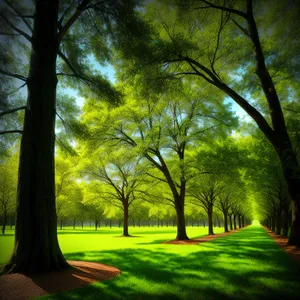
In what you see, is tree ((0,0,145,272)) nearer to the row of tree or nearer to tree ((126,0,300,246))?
the row of tree

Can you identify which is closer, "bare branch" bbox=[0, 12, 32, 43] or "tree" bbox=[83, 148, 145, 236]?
"bare branch" bbox=[0, 12, 32, 43]

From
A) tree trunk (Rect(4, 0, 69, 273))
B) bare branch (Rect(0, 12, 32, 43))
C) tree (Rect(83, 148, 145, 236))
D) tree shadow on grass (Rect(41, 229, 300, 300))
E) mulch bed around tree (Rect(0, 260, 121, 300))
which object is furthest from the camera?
tree (Rect(83, 148, 145, 236))

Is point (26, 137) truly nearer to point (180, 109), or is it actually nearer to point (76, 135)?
point (76, 135)

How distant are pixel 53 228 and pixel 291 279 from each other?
6663 mm

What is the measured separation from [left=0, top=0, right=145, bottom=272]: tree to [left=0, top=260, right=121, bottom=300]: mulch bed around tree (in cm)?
46

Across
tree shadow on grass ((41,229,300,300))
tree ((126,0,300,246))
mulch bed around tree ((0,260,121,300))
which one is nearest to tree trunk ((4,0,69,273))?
mulch bed around tree ((0,260,121,300))

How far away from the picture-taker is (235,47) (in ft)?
33.8

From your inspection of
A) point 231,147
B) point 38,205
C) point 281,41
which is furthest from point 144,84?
point 231,147

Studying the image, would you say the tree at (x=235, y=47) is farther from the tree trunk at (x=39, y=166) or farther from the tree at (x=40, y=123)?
the tree trunk at (x=39, y=166)

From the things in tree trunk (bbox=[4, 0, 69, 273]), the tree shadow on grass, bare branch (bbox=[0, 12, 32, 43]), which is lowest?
the tree shadow on grass

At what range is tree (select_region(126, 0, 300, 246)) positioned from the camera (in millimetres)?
8188

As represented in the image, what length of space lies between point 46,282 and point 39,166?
10.0ft

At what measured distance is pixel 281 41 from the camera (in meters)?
10.2

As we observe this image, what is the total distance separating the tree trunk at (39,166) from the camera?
618cm
